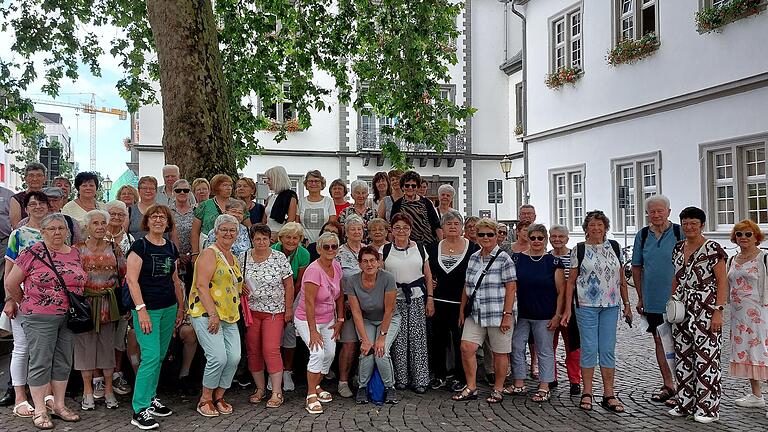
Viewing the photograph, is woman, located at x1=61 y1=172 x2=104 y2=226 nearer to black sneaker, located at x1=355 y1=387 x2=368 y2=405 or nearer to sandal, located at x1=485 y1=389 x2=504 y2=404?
black sneaker, located at x1=355 y1=387 x2=368 y2=405

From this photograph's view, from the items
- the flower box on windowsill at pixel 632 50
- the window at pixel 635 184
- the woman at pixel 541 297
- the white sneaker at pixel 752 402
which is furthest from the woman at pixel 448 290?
the flower box on windowsill at pixel 632 50

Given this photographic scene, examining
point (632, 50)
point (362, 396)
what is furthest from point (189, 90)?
point (632, 50)

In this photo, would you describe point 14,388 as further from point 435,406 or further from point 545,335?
point 545,335

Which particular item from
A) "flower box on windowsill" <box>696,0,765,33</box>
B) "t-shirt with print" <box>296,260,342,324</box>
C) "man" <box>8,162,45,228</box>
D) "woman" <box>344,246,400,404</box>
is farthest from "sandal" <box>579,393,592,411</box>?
"flower box on windowsill" <box>696,0,765,33</box>

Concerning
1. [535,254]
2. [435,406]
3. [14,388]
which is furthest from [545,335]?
[14,388]

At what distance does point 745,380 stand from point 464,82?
88.0ft

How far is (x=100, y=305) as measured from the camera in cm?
649

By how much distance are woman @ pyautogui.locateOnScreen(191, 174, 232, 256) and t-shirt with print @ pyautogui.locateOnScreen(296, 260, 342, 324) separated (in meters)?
1.37

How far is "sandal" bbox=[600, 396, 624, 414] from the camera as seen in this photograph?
21.9 feet

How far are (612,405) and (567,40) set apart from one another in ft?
52.5

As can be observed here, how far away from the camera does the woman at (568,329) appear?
7.02 metres

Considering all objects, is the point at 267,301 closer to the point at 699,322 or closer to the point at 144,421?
the point at 144,421

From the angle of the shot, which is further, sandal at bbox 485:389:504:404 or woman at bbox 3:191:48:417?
sandal at bbox 485:389:504:404

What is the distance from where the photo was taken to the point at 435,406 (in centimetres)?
689
